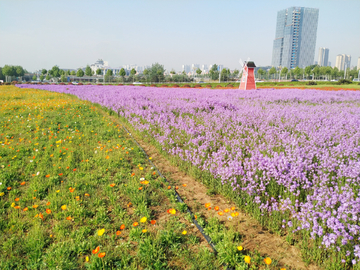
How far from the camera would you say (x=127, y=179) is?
496 cm

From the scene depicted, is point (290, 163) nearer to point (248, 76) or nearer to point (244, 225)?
point (244, 225)

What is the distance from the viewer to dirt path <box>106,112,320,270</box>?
2.85 meters

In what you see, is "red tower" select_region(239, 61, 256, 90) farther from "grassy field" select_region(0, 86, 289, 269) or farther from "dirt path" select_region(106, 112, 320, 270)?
"dirt path" select_region(106, 112, 320, 270)

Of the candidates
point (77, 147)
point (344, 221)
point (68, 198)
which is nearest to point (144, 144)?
point (77, 147)

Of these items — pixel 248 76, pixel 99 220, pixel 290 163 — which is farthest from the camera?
pixel 248 76

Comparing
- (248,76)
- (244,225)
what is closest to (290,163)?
(244,225)

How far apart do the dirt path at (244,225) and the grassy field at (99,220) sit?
133 millimetres

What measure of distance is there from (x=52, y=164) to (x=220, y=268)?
4.78m

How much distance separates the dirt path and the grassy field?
0.44 feet

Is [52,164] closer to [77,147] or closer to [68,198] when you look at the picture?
[77,147]

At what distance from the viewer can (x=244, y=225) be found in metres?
3.51

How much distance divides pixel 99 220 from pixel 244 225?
88.1 inches

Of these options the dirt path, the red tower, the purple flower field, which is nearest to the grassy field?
the dirt path

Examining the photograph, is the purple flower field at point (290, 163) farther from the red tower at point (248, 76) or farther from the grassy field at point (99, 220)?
the red tower at point (248, 76)
